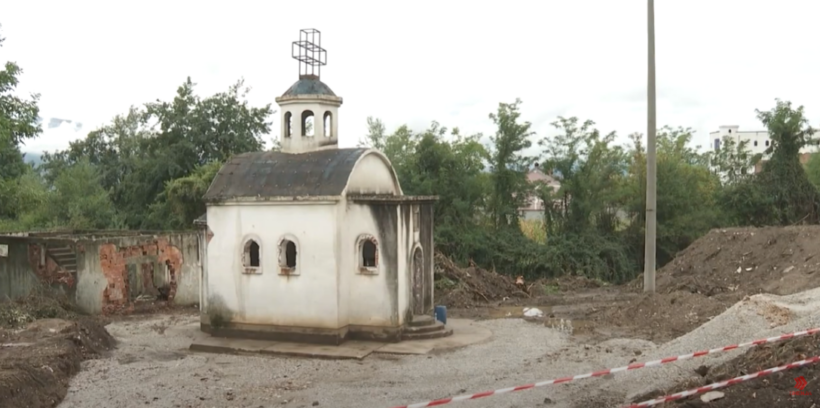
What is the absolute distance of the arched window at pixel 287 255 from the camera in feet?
52.3

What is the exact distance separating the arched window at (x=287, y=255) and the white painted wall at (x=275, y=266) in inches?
3.9

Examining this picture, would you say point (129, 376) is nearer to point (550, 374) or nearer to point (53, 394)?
point (53, 394)

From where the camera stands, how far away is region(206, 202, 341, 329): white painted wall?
51.2ft

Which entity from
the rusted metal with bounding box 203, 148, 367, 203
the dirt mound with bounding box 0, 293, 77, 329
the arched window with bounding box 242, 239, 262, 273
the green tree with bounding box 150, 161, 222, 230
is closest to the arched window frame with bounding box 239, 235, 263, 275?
the arched window with bounding box 242, 239, 262, 273

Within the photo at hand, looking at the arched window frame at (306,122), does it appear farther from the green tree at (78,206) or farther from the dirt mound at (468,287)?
the green tree at (78,206)

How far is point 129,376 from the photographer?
12914 millimetres

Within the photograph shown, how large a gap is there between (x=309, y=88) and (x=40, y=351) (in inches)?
337

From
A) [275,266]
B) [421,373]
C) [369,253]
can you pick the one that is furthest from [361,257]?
[421,373]

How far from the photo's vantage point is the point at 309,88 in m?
17.6

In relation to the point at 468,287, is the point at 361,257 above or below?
above

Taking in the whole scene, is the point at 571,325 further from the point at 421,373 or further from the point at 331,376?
the point at 331,376

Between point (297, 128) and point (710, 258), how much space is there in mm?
16661

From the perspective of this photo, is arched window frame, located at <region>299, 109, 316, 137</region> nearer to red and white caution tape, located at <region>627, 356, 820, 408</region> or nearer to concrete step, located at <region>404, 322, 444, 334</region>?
concrete step, located at <region>404, 322, 444, 334</region>

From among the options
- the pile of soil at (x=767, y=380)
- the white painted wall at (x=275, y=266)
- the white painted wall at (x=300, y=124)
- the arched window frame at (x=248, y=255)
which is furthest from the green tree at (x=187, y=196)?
the pile of soil at (x=767, y=380)
